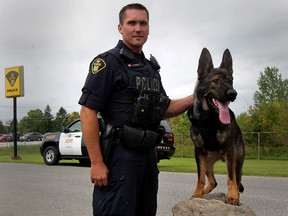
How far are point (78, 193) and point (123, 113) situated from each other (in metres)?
6.11

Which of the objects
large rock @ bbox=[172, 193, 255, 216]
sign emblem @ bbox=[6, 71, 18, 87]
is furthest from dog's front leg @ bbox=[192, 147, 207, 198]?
sign emblem @ bbox=[6, 71, 18, 87]

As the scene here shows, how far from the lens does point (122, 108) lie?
3.18 m

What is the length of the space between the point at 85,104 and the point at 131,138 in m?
0.45

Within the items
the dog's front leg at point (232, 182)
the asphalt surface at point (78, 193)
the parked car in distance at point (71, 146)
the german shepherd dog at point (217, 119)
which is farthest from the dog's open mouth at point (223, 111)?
the parked car in distance at point (71, 146)

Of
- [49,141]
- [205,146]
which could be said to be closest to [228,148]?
[205,146]

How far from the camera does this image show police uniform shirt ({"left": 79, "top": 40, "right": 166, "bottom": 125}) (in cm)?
307

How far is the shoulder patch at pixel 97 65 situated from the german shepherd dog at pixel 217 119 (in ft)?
2.67

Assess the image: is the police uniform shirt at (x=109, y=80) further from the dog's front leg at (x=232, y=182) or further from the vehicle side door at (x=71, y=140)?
the vehicle side door at (x=71, y=140)

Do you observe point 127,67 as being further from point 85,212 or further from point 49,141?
point 49,141

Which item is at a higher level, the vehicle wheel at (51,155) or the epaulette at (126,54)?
the epaulette at (126,54)

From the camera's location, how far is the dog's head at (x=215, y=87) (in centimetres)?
312

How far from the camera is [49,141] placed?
52.1 feet

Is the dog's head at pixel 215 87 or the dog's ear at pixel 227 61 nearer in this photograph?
the dog's head at pixel 215 87

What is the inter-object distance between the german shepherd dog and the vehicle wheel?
13.0 meters
